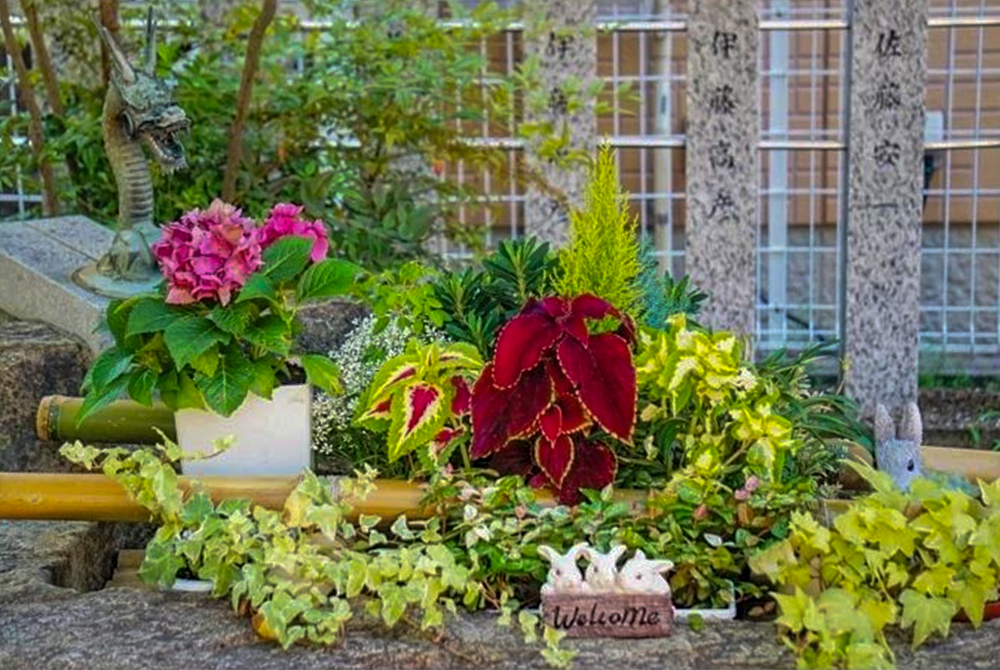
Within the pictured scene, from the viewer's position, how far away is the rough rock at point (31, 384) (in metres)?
3.29

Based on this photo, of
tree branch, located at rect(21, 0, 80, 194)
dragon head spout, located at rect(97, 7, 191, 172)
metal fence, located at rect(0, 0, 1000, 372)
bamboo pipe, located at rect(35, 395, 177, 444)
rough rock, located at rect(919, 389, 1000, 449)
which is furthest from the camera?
metal fence, located at rect(0, 0, 1000, 372)

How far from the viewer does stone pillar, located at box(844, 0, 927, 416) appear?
609 centimetres

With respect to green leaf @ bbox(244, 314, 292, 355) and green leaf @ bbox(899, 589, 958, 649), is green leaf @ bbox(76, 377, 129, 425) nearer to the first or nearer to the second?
green leaf @ bbox(244, 314, 292, 355)

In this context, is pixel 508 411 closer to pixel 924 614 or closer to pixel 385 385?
pixel 385 385

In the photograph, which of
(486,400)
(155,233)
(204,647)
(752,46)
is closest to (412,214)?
(155,233)

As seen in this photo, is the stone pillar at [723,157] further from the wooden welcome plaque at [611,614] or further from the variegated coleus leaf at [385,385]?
the wooden welcome plaque at [611,614]

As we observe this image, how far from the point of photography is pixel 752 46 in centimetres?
609

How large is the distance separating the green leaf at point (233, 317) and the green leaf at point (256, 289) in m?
0.01

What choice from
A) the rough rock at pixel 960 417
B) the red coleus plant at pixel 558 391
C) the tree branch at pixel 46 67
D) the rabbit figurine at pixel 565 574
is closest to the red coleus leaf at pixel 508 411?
the red coleus plant at pixel 558 391

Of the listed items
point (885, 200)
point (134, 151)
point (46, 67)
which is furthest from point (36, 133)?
point (885, 200)

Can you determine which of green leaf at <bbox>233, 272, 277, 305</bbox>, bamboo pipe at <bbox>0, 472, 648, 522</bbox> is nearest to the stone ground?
bamboo pipe at <bbox>0, 472, 648, 522</bbox>

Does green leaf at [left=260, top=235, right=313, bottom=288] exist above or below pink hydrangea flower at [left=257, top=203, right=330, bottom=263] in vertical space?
below

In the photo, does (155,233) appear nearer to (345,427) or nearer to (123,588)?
(345,427)

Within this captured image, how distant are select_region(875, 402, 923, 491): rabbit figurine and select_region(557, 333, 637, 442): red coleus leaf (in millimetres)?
482
